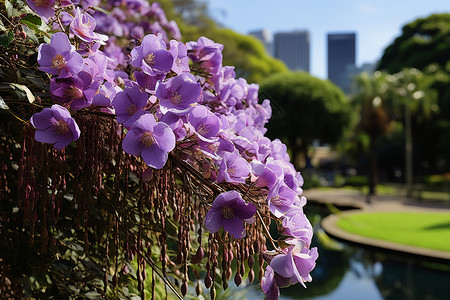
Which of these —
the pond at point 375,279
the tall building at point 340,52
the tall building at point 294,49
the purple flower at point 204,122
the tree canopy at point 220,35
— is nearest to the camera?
the purple flower at point 204,122

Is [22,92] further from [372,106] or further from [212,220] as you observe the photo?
[372,106]

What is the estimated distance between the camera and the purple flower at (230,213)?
2.51ft

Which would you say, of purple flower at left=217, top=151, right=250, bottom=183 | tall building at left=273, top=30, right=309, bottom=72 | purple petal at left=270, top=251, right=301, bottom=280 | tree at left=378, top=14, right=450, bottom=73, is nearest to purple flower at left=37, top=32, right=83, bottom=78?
purple flower at left=217, top=151, right=250, bottom=183

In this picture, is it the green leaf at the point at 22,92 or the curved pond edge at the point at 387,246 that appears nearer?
the green leaf at the point at 22,92

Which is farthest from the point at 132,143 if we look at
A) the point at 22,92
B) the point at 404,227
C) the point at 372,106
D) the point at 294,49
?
the point at 294,49

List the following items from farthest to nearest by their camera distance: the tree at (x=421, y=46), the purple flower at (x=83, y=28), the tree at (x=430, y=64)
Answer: the tree at (x=421, y=46) → the tree at (x=430, y=64) → the purple flower at (x=83, y=28)

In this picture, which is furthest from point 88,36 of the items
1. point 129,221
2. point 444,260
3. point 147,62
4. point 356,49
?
point 356,49

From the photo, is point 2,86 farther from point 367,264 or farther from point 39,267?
point 367,264

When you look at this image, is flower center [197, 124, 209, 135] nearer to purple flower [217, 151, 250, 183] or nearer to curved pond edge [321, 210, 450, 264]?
purple flower [217, 151, 250, 183]

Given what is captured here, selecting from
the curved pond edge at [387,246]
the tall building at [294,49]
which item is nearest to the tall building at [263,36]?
the tall building at [294,49]

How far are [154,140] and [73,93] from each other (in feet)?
0.64

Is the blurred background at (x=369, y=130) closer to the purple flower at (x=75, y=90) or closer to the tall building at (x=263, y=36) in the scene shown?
the purple flower at (x=75, y=90)

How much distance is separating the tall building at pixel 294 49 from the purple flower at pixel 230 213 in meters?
192

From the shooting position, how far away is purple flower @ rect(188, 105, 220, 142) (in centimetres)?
84
